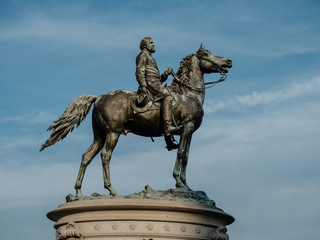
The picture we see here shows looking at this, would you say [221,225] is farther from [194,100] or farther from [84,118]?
[84,118]

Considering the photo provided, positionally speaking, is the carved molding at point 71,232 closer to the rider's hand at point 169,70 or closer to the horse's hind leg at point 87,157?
the horse's hind leg at point 87,157

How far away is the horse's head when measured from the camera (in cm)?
2069

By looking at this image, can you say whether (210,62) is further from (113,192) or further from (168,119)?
(113,192)

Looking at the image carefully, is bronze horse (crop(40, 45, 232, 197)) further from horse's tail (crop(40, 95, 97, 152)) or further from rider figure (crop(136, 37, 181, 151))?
rider figure (crop(136, 37, 181, 151))

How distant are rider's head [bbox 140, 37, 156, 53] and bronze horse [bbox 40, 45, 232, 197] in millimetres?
1246

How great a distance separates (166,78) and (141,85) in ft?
4.54

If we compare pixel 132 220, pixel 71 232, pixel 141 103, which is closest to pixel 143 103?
pixel 141 103

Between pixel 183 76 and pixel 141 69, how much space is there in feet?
4.76

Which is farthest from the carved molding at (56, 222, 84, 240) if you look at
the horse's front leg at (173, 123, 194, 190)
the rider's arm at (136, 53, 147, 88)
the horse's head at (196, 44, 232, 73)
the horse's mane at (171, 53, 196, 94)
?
the horse's head at (196, 44, 232, 73)

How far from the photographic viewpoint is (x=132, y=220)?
17641 millimetres

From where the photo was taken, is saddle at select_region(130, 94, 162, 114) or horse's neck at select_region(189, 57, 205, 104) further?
horse's neck at select_region(189, 57, 205, 104)

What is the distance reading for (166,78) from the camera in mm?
20547

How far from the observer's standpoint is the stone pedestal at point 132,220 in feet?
57.6

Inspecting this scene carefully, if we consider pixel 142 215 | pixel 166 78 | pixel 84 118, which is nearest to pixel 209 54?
pixel 166 78
